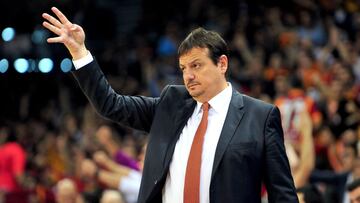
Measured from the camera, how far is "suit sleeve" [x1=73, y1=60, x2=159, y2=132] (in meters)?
3.88

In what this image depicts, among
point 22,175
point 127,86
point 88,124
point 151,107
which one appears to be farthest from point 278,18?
point 151,107

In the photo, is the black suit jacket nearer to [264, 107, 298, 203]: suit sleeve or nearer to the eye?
[264, 107, 298, 203]: suit sleeve

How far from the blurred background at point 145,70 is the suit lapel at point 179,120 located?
431cm

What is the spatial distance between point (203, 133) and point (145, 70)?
9.50 meters

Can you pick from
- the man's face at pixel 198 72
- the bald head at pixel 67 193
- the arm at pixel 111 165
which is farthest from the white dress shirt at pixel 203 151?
the arm at pixel 111 165

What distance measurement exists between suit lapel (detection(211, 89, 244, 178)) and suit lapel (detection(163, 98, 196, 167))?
19 centimetres

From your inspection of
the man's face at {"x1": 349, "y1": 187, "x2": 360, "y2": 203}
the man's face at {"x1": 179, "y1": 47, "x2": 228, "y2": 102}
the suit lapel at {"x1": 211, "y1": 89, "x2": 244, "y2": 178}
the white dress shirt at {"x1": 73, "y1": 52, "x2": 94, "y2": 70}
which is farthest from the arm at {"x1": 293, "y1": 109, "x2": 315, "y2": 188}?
the white dress shirt at {"x1": 73, "y1": 52, "x2": 94, "y2": 70}

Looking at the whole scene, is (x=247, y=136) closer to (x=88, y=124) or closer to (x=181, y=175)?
(x=181, y=175)

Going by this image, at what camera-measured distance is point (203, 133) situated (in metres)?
3.90

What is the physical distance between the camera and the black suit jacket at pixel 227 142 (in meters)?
3.79

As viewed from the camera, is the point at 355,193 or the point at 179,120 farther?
the point at 355,193

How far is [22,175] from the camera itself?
10.0 metres

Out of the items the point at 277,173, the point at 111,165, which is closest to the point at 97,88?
the point at 277,173

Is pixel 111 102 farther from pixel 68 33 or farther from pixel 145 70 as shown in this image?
pixel 145 70
